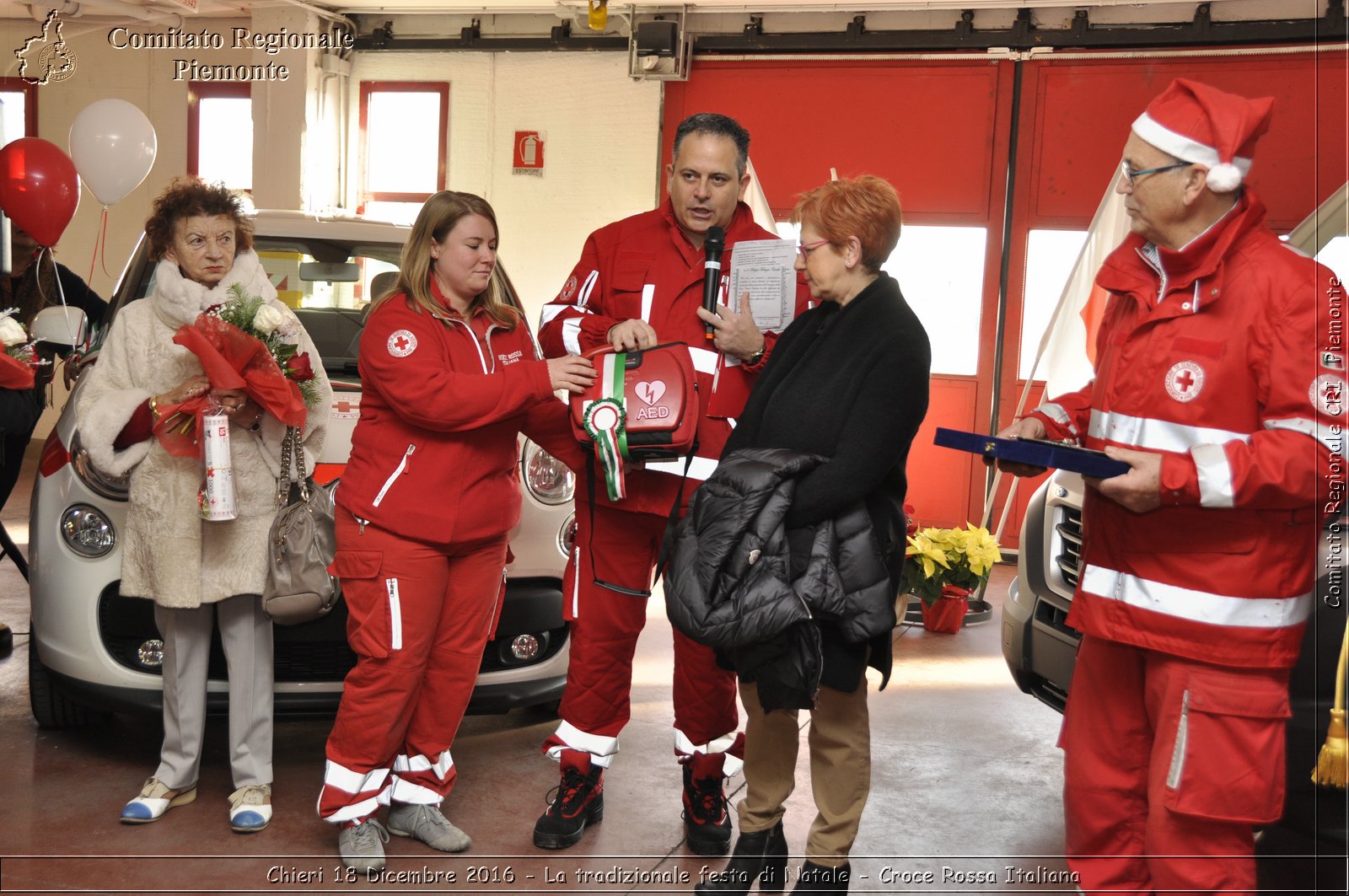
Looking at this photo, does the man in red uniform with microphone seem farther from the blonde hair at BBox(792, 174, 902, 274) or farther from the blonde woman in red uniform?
the blonde hair at BBox(792, 174, 902, 274)

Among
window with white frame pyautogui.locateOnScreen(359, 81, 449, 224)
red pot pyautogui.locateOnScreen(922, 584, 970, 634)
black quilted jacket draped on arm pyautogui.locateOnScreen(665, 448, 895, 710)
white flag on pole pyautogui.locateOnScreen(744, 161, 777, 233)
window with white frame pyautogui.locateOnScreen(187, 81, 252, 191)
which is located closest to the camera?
black quilted jacket draped on arm pyautogui.locateOnScreen(665, 448, 895, 710)

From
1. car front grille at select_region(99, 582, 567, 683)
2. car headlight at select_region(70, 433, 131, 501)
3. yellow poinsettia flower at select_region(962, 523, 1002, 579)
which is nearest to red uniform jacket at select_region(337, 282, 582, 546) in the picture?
car front grille at select_region(99, 582, 567, 683)

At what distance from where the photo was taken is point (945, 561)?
19.0ft

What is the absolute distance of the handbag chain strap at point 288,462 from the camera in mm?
3266

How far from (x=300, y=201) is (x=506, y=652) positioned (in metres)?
7.18

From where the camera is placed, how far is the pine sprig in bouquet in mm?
3104

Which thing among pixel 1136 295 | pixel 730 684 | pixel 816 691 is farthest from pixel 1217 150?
pixel 730 684

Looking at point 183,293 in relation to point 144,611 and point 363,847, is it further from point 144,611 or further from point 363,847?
point 363,847

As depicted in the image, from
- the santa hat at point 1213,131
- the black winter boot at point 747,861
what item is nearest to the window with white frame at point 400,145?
the black winter boot at point 747,861

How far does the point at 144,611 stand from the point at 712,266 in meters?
1.90

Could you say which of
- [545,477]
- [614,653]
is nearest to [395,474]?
[614,653]

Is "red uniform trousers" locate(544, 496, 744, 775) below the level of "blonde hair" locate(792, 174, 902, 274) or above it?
below

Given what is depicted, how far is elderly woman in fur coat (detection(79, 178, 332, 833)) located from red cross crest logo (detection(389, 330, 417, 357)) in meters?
0.46

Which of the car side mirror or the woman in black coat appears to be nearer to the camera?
the woman in black coat
